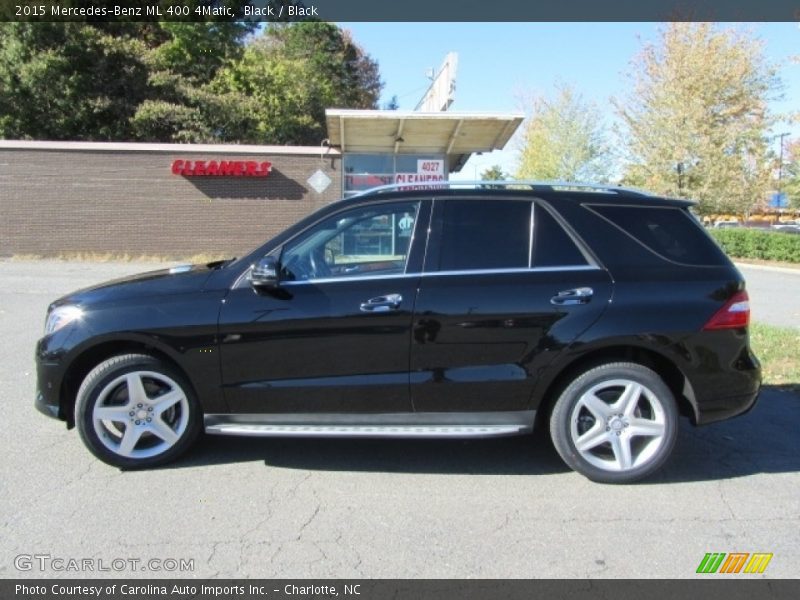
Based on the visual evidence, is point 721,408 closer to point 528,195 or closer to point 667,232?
point 667,232

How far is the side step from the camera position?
3.76 m

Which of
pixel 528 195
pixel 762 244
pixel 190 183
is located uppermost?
pixel 190 183

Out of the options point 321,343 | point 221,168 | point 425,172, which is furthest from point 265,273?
point 425,172

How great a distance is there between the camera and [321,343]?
12.4ft

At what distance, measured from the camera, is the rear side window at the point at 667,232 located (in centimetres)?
393

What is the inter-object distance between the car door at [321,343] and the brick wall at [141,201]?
53.1 feet

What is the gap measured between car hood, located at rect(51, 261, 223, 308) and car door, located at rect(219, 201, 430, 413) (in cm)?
31

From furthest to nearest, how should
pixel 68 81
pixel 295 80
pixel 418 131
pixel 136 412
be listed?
1. pixel 295 80
2. pixel 68 81
3. pixel 418 131
4. pixel 136 412

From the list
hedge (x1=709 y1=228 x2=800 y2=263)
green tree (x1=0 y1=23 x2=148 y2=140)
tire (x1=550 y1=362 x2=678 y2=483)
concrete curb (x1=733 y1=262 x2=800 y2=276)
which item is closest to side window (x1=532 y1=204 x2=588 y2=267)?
tire (x1=550 y1=362 x2=678 y2=483)

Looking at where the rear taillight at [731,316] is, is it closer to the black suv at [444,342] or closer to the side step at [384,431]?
the black suv at [444,342]

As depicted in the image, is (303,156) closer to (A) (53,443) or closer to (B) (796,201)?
(A) (53,443)

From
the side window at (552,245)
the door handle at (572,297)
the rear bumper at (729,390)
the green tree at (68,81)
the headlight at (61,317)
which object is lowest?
the rear bumper at (729,390)

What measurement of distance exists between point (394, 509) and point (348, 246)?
1.65m
